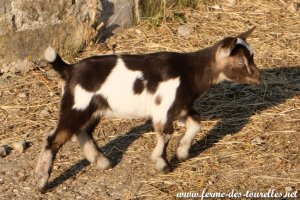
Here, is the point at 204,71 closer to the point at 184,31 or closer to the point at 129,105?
the point at 129,105

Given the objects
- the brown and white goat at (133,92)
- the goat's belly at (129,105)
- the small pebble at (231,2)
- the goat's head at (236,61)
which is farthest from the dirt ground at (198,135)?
the goat's head at (236,61)

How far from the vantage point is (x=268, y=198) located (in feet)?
18.5

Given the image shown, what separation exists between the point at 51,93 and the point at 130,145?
1.38m

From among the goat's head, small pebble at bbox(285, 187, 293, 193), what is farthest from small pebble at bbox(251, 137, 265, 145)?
small pebble at bbox(285, 187, 293, 193)

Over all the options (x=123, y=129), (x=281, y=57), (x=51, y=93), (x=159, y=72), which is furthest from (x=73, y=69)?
(x=281, y=57)

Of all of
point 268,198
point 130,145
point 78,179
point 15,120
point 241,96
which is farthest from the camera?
point 241,96

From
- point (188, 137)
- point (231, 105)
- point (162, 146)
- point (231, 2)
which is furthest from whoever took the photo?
point (231, 2)

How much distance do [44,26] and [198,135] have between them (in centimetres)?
227

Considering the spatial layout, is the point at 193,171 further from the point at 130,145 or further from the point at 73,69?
the point at 73,69

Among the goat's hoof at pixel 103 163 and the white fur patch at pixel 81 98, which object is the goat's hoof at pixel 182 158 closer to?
the goat's hoof at pixel 103 163

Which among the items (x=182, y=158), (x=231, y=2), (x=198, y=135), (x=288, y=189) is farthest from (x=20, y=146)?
(x=231, y=2)

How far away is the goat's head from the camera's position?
6234 millimetres

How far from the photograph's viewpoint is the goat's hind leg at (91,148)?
6.16m

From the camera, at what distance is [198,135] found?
6793 mm
